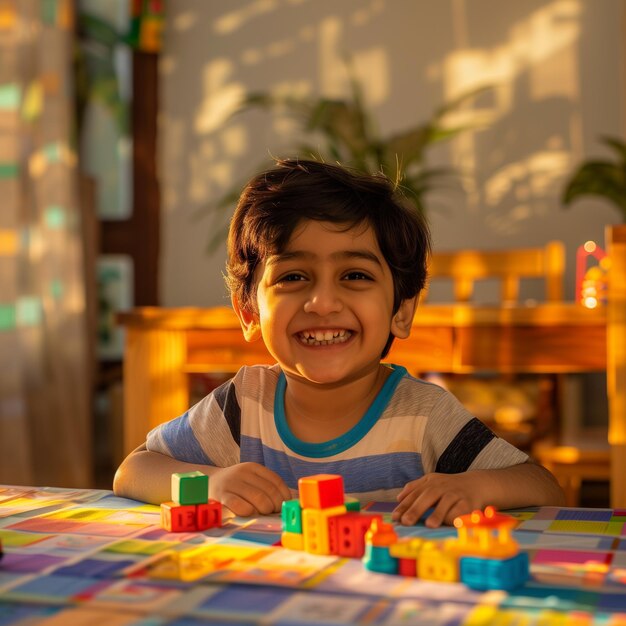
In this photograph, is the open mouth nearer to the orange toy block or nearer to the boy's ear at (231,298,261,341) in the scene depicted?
the boy's ear at (231,298,261,341)

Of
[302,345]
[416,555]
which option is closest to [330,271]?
[302,345]

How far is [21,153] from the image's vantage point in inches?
116

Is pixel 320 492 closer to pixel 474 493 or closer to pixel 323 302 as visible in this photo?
pixel 474 493

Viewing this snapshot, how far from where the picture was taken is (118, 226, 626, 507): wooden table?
1.78 metres

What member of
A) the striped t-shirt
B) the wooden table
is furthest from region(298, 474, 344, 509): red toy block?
the wooden table

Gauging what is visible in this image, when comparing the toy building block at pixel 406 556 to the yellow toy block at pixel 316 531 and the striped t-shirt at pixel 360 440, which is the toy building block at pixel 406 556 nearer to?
the yellow toy block at pixel 316 531

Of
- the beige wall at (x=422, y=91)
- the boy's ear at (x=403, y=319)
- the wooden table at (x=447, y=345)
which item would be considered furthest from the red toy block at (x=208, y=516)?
the beige wall at (x=422, y=91)

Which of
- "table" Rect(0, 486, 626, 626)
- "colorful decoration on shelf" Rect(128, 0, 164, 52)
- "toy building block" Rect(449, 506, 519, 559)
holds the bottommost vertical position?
"table" Rect(0, 486, 626, 626)

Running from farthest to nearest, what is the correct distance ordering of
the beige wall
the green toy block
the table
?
the beige wall
the green toy block
the table

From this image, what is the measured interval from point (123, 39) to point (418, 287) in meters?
2.77

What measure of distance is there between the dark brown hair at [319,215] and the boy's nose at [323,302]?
0.25 feet

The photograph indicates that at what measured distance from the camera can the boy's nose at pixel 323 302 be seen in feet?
3.30

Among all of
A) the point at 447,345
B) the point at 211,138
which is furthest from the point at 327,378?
the point at 211,138

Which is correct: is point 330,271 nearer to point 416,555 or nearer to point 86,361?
→ point 416,555
